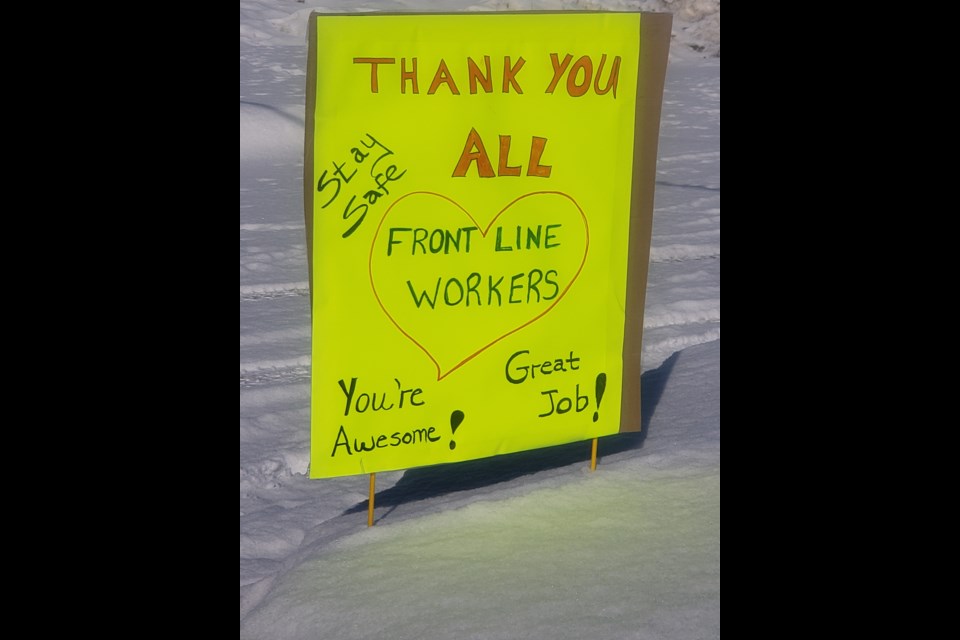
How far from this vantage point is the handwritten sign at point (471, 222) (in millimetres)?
3102

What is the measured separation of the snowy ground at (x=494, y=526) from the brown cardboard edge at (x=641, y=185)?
26 cm

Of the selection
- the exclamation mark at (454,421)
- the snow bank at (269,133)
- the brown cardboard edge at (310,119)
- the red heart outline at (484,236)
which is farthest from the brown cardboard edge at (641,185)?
the snow bank at (269,133)

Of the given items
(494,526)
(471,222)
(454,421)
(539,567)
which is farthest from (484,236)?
(539,567)

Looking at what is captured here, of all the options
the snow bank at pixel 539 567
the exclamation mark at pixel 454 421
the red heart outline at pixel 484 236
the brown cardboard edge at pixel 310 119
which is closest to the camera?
the snow bank at pixel 539 567

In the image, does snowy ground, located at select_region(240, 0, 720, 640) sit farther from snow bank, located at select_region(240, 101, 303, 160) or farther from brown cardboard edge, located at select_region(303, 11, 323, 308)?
snow bank, located at select_region(240, 101, 303, 160)

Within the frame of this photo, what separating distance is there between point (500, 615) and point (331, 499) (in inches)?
52.2

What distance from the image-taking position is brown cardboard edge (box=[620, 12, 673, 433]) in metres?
3.40

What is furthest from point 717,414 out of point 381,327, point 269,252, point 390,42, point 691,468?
point 269,252

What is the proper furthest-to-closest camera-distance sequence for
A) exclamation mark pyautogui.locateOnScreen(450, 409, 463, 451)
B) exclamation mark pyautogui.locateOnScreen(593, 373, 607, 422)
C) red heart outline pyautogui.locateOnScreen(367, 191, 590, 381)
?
exclamation mark pyautogui.locateOnScreen(593, 373, 607, 422)
exclamation mark pyautogui.locateOnScreen(450, 409, 463, 451)
red heart outline pyautogui.locateOnScreen(367, 191, 590, 381)

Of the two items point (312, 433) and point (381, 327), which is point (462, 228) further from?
point (312, 433)

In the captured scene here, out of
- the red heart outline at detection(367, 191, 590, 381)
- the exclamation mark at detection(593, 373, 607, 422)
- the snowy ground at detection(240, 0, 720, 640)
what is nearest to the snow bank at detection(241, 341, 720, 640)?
the snowy ground at detection(240, 0, 720, 640)

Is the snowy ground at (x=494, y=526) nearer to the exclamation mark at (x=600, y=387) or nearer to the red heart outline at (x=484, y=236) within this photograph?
the exclamation mark at (x=600, y=387)

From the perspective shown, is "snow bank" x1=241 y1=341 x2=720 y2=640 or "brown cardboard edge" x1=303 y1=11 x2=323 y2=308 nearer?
"snow bank" x1=241 y1=341 x2=720 y2=640

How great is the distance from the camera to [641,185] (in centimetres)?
350
